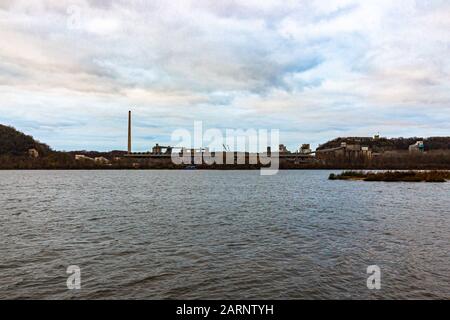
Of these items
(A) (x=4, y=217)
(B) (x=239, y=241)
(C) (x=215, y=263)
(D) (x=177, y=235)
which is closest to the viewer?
(C) (x=215, y=263)

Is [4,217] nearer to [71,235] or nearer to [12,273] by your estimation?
[71,235]

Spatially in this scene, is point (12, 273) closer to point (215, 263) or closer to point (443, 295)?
point (215, 263)

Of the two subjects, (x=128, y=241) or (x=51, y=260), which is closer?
(x=51, y=260)

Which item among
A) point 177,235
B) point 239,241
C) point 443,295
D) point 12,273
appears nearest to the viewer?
point 443,295

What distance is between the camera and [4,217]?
3228cm

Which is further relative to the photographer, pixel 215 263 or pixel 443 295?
pixel 215 263

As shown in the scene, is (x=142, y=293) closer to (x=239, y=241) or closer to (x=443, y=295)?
(x=239, y=241)

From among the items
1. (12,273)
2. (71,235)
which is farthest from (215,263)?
(71,235)

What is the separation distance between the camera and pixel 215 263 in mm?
17156
